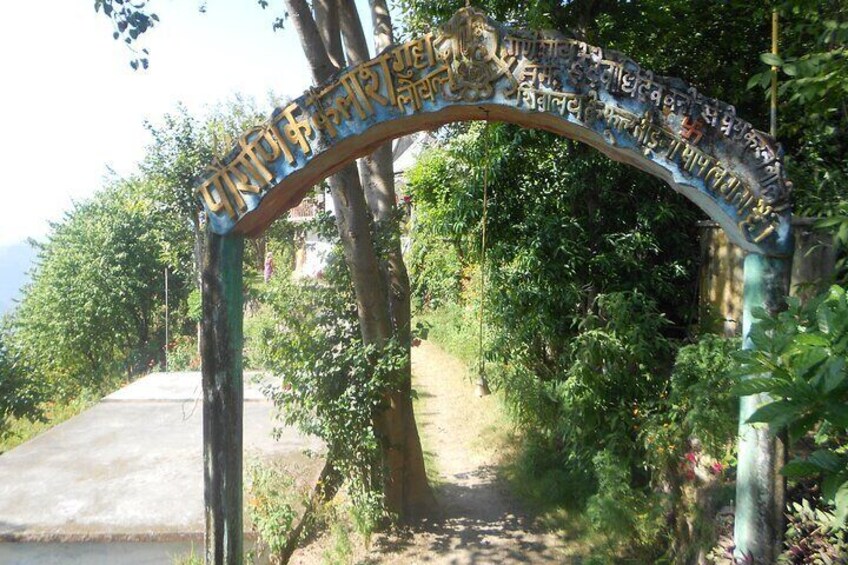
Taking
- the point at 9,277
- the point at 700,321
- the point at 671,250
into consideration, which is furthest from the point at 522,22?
the point at 9,277

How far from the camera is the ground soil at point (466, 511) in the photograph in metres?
5.36

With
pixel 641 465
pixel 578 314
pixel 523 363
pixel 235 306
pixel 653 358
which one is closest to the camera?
pixel 235 306

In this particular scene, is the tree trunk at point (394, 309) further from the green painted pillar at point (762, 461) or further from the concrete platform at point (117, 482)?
the green painted pillar at point (762, 461)

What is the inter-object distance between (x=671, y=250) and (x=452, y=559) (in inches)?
129

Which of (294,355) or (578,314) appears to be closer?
(294,355)

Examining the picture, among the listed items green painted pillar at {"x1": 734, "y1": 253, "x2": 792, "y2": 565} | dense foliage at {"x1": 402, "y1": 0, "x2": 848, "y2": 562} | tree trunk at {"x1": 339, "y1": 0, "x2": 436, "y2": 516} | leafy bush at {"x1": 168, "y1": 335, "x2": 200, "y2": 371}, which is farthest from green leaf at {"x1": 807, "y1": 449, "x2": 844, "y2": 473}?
leafy bush at {"x1": 168, "y1": 335, "x2": 200, "y2": 371}

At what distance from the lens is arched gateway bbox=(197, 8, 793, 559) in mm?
2973

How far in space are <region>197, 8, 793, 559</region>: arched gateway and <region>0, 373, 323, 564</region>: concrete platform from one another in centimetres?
270

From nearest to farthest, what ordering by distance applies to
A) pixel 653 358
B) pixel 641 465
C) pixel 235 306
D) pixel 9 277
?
pixel 235 306 → pixel 641 465 → pixel 653 358 → pixel 9 277

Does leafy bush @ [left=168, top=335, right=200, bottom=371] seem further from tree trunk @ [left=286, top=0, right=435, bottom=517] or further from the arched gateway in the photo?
the arched gateway

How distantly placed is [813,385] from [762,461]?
3.51ft

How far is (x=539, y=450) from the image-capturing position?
6.99 metres

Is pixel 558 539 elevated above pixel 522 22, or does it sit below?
below

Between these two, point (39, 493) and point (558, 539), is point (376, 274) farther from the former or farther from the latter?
point (39, 493)
